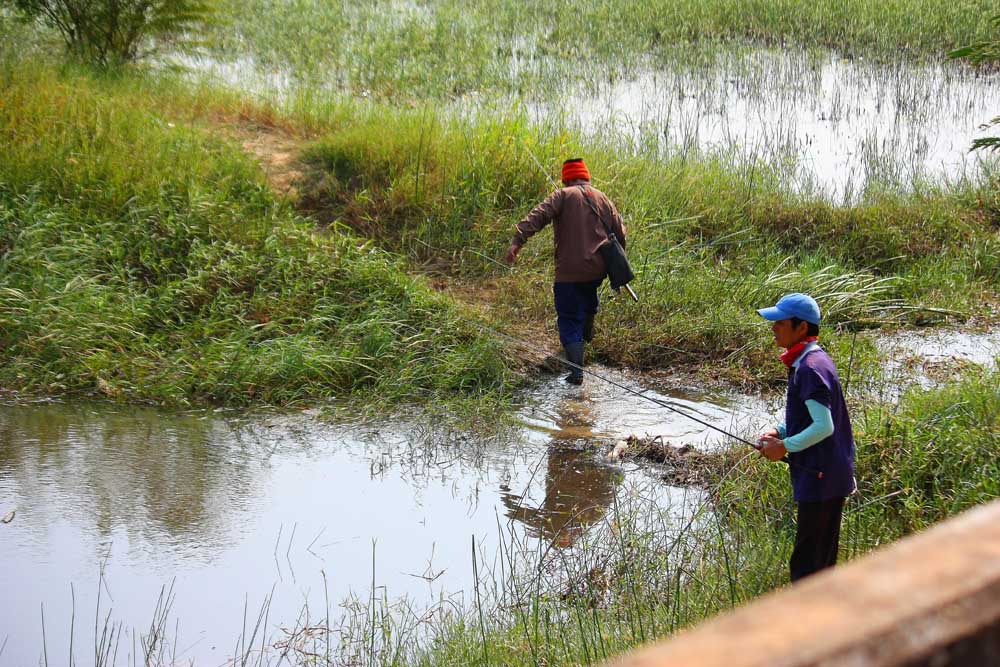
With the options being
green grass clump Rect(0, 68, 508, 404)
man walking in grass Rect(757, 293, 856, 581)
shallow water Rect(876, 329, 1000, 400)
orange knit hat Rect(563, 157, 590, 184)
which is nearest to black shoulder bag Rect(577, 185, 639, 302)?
orange knit hat Rect(563, 157, 590, 184)

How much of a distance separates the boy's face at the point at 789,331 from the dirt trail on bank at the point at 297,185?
291 centimetres

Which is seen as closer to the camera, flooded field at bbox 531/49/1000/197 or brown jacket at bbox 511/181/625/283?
brown jacket at bbox 511/181/625/283

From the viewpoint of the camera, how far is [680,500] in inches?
214

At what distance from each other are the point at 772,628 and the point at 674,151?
1141 centimetres

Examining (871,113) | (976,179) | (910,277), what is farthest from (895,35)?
(910,277)

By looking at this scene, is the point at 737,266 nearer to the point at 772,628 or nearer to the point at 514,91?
the point at 514,91

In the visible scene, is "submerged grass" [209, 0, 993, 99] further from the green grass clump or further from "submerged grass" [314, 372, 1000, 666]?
"submerged grass" [314, 372, 1000, 666]

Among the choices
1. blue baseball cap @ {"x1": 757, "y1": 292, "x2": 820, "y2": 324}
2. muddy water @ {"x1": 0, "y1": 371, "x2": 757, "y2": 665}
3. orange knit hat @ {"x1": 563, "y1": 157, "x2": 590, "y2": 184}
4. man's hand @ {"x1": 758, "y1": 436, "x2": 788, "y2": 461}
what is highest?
orange knit hat @ {"x1": 563, "y1": 157, "x2": 590, "y2": 184}

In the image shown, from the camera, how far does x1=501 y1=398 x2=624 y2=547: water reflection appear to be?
518cm

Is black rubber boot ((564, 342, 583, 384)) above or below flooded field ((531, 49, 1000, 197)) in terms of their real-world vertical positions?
below

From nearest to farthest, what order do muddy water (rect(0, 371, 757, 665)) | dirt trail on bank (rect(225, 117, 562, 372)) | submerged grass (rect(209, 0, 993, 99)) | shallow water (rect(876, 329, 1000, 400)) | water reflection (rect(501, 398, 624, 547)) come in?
muddy water (rect(0, 371, 757, 665)) → water reflection (rect(501, 398, 624, 547)) → shallow water (rect(876, 329, 1000, 400)) → dirt trail on bank (rect(225, 117, 562, 372)) → submerged grass (rect(209, 0, 993, 99))

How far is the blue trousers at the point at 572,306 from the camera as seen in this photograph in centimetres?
725

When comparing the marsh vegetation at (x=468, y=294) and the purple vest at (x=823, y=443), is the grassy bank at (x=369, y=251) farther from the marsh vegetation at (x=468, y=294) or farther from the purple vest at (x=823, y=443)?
the purple vest at (x=823, y=443)

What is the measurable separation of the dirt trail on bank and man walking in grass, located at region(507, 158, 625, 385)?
28 centimetres
